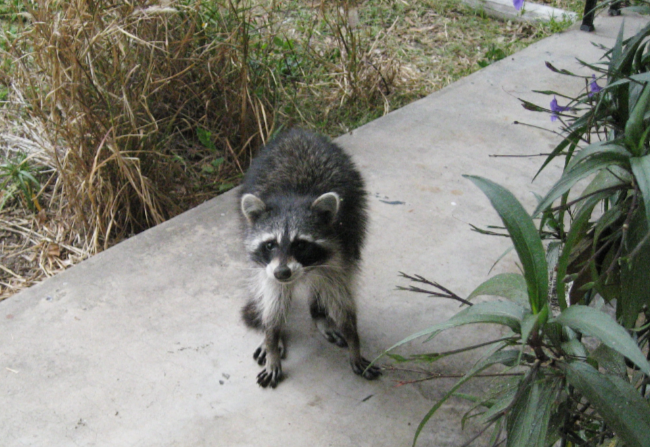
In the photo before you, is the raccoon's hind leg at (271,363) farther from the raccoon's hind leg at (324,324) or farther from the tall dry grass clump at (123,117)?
the tall dry grass clump at (123,117)

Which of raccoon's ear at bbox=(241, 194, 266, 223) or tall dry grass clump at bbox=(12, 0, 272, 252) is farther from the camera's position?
tall dry grass clump at bbox=(12, 0, 272, 252)

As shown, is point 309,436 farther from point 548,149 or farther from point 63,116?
point 548,149

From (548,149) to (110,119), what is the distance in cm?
A: 307

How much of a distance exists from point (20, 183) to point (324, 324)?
7.67ft

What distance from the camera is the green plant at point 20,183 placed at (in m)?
4.32

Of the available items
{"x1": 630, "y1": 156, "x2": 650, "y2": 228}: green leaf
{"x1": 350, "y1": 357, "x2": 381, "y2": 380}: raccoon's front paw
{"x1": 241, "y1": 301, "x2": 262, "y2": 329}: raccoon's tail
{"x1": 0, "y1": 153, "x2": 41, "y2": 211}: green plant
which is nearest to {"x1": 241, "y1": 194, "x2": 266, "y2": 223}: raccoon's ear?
{"x1": 241, "y1": 301, "x2": 262, "y2": 329}: raccoon's tail

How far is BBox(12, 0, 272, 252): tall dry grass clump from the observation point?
12.5 feet

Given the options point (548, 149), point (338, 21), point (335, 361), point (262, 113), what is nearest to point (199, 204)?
point (262, 113)

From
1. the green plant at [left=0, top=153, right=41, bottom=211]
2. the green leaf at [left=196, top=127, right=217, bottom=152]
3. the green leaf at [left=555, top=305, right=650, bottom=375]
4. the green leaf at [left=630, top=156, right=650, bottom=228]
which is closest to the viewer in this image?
the green leaf at [left=555, top=305, right=650, bottom=375]

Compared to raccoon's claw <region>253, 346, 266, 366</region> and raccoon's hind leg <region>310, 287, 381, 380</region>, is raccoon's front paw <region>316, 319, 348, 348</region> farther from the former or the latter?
raccoon's claw <region>253, 346, 266, 366</region>

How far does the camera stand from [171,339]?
10.7 feet

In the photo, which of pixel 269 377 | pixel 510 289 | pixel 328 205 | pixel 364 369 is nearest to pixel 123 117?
pixel 328 205

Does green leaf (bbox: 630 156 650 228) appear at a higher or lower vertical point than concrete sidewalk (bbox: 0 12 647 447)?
higher

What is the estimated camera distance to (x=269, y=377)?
3.05m
